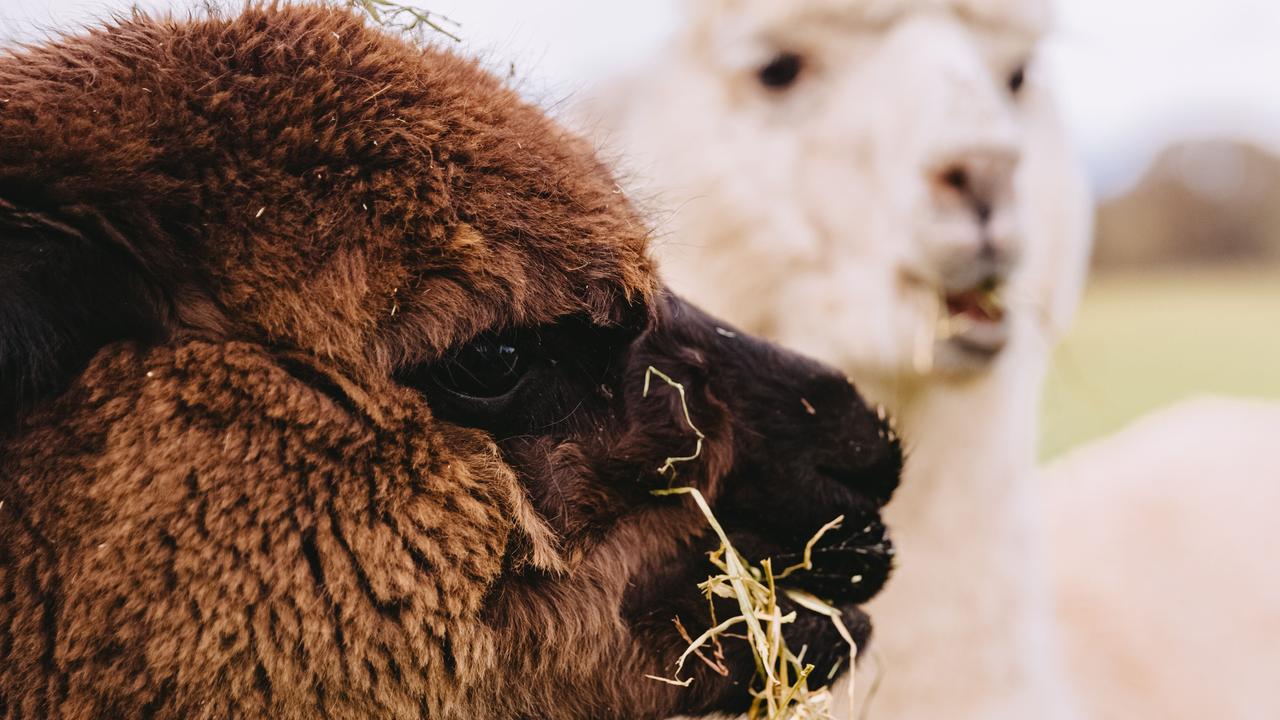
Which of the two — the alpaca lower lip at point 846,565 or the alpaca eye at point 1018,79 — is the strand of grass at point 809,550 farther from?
the alpaca eye at point 1018,79

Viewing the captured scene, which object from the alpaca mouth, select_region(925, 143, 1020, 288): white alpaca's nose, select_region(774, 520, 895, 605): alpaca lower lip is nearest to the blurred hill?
the alpaca mouth

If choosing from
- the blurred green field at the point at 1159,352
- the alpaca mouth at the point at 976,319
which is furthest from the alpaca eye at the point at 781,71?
the blurred green field at the point at 1159,352

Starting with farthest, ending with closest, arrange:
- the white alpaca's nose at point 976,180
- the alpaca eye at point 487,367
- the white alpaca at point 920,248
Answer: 1. the white alpaca at point 920,248
2. the white alpaca's nose at point 976,180
3. the alpaca eye at point 487,367

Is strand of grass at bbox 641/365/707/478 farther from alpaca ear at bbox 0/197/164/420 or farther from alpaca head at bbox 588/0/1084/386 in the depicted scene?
alpaca head at bbox 588/0/1084/386

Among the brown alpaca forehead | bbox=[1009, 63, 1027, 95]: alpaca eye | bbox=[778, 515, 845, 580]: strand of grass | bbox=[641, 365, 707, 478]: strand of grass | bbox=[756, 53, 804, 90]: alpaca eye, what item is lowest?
bbox=[1009, 63, 1027, 95]: alpaca eye

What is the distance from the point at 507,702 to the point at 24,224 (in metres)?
0.97

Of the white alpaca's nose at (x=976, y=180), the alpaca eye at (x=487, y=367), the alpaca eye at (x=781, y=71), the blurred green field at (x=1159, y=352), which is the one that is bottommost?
the blurred green field at (x=1159, y=352)

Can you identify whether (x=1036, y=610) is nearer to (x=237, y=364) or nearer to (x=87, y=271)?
(x=237, y=364)

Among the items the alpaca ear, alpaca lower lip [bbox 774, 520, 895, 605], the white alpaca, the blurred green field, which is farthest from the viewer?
the blurred green field

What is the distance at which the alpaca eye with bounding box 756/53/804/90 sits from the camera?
3.25m

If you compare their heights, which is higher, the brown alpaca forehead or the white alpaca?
the brown alpaca forehead

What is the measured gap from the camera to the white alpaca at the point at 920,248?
9.27ft

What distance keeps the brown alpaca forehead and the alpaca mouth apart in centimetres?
150

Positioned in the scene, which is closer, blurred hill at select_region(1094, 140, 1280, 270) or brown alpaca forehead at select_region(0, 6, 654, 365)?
brown alpaca forehead at select_region(0, 6, 654, 365)
